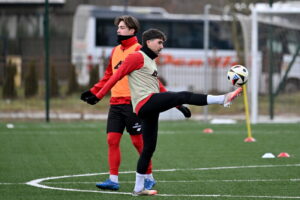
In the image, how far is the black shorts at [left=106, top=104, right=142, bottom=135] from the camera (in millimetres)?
10219

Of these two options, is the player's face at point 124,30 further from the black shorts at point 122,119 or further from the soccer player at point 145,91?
the black shorts at point 122,119

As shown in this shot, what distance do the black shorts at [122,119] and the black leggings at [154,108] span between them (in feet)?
2.26

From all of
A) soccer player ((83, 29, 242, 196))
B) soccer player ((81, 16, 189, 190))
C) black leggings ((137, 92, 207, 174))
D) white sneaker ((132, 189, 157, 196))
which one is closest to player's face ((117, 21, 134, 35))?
soccer player ((81, 16, 189, 190))

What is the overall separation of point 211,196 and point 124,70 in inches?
63.4

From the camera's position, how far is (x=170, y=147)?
50.3 feet

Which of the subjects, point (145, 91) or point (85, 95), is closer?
point (145, 91)

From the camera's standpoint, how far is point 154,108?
9305mm

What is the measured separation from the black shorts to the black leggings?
2.26 ft

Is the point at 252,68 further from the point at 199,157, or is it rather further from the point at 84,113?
the point at 199,157

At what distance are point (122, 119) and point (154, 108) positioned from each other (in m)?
1.06

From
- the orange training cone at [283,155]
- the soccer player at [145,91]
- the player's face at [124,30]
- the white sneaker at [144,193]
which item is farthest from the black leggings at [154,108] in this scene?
the orange training cone at [283,155]

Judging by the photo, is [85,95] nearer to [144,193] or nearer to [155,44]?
[155,44]

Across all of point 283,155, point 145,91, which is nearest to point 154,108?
point 145,91

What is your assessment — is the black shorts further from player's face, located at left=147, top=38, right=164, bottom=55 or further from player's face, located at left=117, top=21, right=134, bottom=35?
player's face, located at left=147, top=38, right=164, bottom=55
